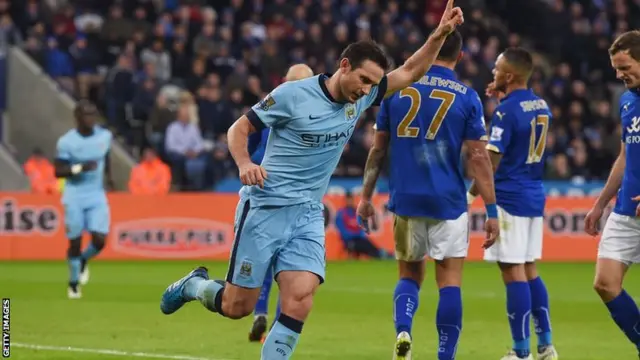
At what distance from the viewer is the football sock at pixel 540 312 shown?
10.5m

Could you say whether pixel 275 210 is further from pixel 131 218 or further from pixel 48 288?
pixel 131 218

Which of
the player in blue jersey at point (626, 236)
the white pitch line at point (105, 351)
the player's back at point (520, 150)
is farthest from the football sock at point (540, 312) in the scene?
the white pitch line at point (105, 351)

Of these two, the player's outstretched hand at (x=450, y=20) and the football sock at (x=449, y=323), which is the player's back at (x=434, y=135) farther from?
the player's outstretched hand at (x=450, y=20)

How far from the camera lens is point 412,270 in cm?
973

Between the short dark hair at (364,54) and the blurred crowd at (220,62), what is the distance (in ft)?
52.4

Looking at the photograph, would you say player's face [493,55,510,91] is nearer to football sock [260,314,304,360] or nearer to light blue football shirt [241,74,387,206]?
light blue football shirt [241,74,387,206]

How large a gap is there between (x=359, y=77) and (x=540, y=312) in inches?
136

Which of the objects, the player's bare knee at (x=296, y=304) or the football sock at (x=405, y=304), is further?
the football sock at (x=405, y=304)

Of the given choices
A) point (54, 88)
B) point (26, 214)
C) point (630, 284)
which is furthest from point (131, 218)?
point (630, 284)

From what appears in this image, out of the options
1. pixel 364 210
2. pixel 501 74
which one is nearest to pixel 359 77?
pixel 364 210

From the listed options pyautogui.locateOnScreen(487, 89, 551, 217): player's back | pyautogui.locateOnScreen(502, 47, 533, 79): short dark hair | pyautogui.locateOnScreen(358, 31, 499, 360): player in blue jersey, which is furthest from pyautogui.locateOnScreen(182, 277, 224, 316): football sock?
pyautogui.locateOnScreen(502, 47, 533, 79): short dark hair

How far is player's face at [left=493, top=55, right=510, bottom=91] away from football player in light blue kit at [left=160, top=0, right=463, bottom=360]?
231cm

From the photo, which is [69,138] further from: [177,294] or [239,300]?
[239,300]

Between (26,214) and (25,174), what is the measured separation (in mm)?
2563
